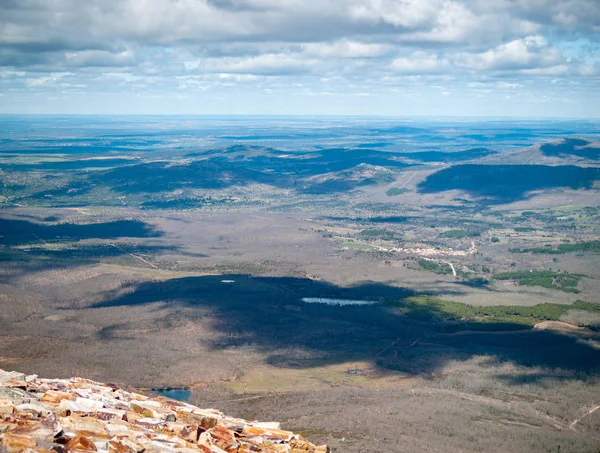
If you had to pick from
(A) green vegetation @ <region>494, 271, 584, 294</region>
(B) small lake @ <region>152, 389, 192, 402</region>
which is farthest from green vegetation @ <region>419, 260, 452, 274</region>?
(B) small lake @ <region>152, 389, 192, 402</region>

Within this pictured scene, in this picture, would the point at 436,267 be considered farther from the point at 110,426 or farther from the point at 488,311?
the point at 110,426

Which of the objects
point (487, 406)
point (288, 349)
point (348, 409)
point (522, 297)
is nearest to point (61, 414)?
point (348, 409)

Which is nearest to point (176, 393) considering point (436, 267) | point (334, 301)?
point (334, 301)

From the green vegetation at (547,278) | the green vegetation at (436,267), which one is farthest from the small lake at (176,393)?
the green vegetation at (436,267)

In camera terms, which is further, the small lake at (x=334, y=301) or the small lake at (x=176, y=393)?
the small lake at (x=334, y=301)

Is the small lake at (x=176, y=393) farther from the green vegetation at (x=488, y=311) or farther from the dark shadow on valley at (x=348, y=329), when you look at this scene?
the green vegetation at (x=488, y=311)

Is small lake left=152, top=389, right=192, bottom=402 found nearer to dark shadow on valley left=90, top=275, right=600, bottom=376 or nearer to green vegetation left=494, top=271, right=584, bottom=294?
dark shadow on valley left=90, top=275, right=600, bottom=376
